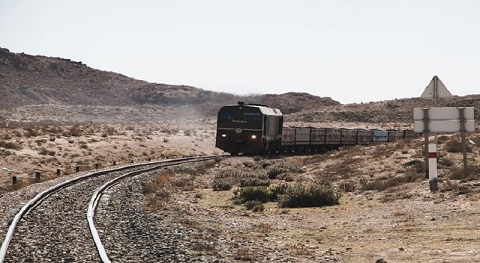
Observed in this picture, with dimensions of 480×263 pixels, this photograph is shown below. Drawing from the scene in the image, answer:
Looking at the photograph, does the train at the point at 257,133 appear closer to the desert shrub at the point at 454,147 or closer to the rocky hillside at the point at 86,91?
the desert shrub at the point at 454,147

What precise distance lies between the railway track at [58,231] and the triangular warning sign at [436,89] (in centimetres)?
963

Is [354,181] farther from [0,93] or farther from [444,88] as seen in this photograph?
[0,93]

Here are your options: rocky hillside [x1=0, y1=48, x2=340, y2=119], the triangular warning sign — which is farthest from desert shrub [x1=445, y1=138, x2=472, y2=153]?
rocky hillside [x1=0, y1=48, x2=340, y2=119]

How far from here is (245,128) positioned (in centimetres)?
4491

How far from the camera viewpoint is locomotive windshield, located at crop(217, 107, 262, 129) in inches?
1747

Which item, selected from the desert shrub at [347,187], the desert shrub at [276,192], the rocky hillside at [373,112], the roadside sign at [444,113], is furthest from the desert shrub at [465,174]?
the rocky hillside at [373,112]

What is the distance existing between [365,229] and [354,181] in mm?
10513

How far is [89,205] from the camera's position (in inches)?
698

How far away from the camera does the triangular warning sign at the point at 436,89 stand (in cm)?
1942

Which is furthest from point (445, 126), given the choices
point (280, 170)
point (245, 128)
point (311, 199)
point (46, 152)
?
point (46, 152)

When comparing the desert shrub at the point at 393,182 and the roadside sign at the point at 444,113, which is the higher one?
the roadside sign at the point at 444,113

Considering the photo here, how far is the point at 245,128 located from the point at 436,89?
2602 centimetres

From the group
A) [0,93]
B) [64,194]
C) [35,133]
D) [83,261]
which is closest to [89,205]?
[64,194]

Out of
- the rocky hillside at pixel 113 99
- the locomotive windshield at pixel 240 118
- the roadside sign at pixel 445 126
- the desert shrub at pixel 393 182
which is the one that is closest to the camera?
the roadside sign at pixel 445 126
